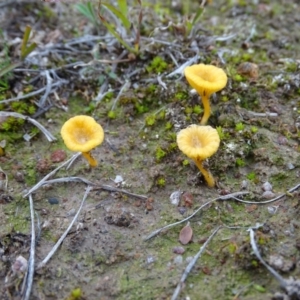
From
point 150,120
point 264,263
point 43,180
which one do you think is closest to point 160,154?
point 150,120

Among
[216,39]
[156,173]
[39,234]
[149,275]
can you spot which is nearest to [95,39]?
[216,39]

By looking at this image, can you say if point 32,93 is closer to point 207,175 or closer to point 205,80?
point 205,80

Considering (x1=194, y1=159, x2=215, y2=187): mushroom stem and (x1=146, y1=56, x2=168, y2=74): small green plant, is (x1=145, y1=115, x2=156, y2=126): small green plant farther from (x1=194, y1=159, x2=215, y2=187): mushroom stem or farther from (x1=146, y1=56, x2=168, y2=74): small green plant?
(x1=194, y1=159, x2=215, y2=187): mushroom stem

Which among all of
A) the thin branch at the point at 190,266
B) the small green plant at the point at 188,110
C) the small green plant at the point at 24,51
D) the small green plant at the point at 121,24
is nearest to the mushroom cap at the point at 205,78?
the small green plant at the point at 188,110

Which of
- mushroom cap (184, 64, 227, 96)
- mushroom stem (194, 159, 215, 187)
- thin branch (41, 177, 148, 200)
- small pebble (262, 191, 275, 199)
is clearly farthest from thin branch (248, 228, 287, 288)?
mushroom cap (184, 64, 227, 96)

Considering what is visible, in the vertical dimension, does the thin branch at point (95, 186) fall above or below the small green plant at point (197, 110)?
below

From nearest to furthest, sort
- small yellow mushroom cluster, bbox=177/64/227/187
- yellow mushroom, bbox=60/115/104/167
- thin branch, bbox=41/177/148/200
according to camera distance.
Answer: small yellow mushroom cluster, bbox=177/64/227/187, yellow mushroom, bbox=60/115/104/167, thin branch, bbox=41/177/148/200

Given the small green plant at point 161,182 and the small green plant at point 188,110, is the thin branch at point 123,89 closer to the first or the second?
the small green plant at point 188,110
